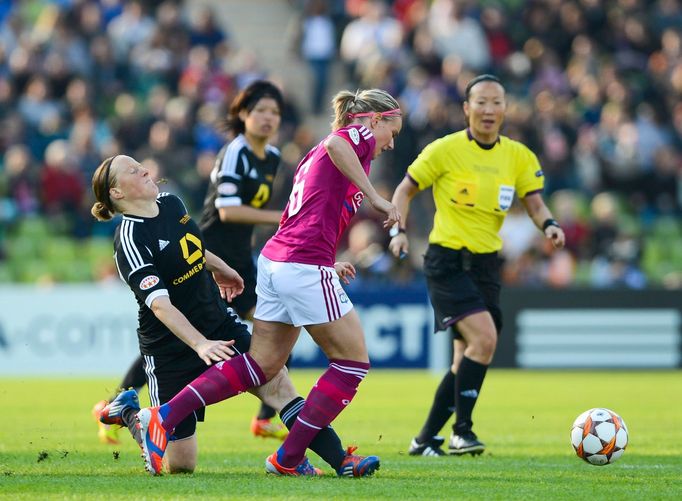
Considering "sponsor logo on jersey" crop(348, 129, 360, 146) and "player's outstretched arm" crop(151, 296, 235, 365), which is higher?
"sponsor logo on jersey" crop(348, 129, 360, 146)

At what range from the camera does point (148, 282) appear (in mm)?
6977

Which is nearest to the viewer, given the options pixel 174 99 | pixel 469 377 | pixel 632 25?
pixel 469 377

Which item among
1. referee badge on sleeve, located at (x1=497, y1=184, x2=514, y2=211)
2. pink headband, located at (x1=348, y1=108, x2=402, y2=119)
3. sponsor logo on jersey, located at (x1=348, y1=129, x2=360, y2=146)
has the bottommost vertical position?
referee badge on sleeve, located at (x1=497, y1=184, x2=514, y2=211)

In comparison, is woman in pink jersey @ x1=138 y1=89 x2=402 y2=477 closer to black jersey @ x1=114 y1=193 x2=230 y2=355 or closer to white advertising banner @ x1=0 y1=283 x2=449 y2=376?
black jersey @ x1=114 y1=193 x2=230 y2=355

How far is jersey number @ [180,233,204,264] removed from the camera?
7.34m

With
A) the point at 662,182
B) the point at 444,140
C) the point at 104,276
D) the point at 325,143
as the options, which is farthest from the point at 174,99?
the point at 325,143

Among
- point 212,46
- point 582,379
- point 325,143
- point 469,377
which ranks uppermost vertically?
point 212,46

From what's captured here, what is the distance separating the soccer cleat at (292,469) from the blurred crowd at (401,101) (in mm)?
9960

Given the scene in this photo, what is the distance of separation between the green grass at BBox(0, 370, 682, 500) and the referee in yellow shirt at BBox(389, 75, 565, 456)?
47 centimetres

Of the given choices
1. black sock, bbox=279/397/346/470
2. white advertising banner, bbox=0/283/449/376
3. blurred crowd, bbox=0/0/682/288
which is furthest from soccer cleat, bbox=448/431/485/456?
blurred crowd, bbox=0/0/682/288

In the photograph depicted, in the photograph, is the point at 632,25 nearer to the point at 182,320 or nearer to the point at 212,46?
the point at 212,46

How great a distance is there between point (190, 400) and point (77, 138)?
1228cm

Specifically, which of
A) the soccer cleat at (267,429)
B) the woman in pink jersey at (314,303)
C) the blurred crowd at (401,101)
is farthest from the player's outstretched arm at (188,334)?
the blurred crowd at (401,101)

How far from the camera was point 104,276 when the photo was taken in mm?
17516
